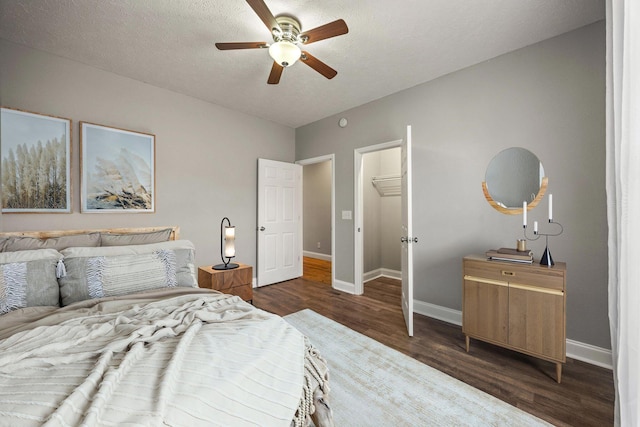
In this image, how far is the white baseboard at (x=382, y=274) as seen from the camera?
438cm

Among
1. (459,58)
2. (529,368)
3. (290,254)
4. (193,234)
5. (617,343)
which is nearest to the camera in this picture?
(617,343)

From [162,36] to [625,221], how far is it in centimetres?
321

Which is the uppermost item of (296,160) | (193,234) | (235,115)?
(235,115)

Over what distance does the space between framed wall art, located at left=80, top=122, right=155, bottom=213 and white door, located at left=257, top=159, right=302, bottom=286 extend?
150cm

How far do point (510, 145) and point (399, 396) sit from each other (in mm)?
2384

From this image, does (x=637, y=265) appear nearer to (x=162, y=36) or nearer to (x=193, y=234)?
(x=162, y=36)

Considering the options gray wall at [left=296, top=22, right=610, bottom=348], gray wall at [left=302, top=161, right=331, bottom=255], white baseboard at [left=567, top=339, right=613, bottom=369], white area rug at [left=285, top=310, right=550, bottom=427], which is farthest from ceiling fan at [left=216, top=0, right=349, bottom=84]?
gray wall at [left=302, top=161, right=331, bottom=255]

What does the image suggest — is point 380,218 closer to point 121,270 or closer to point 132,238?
point 132,238

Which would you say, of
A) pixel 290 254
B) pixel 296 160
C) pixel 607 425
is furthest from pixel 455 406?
pixel 296 160

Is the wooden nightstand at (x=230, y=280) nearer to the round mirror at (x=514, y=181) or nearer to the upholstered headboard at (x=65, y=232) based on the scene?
the upholstered headboard at (x=65, y=232)

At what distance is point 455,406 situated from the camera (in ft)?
5.11

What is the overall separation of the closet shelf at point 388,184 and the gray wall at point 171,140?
1.64 meters

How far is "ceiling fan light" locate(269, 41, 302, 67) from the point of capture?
6.33 ft

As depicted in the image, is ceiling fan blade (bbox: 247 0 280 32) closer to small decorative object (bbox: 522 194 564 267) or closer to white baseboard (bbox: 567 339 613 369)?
small decorative object (bbox: 522 194 564 267)
